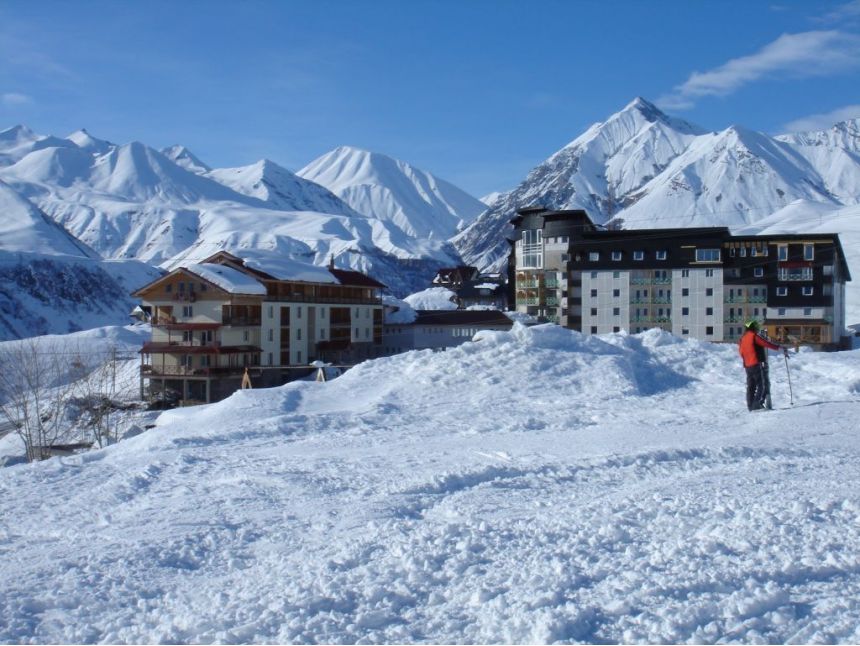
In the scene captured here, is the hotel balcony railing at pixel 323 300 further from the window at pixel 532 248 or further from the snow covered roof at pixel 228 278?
the window at pixel 532 248

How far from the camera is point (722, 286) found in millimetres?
51219

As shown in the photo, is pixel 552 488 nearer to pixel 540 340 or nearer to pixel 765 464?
pixel 765 464

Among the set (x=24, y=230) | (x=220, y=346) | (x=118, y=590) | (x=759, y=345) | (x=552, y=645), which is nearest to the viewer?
(x=552, y=645)

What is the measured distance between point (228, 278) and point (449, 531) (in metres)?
39.7

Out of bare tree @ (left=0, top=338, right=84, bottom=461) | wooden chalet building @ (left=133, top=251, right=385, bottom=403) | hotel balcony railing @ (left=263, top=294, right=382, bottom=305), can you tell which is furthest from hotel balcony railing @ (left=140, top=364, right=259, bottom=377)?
hotel balcony railing @ (left=263, top=294, right=382, bottom=305)

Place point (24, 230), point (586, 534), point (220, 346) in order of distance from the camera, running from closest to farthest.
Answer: point (586, 534) < point (220, 346) < point (24, 230)

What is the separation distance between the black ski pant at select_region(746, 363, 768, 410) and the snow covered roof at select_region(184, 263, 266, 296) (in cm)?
3472

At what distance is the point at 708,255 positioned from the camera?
51.6m

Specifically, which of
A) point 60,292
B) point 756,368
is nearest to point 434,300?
point 756,368

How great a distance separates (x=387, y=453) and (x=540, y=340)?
9050mm

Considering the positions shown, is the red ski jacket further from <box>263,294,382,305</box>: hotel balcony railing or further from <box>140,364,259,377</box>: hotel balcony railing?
<box>263,294,382,305</box>: hotel balcony railing

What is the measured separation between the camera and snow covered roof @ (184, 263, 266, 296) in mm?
43938

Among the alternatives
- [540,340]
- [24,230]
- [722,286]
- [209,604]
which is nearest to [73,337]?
[722,286]

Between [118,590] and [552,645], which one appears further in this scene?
[118,590]
